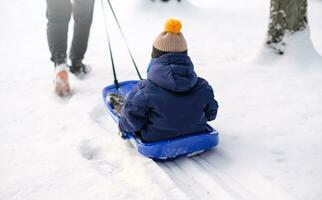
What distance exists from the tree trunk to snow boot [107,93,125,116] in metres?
1.75

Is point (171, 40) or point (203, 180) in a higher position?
point (171, 40)

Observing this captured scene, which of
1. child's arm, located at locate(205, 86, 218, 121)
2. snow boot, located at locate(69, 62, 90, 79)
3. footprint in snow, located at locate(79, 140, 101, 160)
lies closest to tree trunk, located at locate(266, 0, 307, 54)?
child's arm, located at locate(205, 86, 218, 121)

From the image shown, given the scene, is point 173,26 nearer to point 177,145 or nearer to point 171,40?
point 171,40

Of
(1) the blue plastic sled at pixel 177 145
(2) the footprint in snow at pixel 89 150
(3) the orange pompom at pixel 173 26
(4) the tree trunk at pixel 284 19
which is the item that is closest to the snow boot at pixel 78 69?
(2) the footprint in snow at pixel 89 150

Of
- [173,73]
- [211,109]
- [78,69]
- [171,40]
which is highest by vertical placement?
[171,40]

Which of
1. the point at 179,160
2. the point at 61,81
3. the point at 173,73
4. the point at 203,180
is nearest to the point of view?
the point at 203,180

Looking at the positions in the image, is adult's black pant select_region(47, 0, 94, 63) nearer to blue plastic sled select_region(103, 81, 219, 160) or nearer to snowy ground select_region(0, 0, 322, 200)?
snowy ground select_region(0, 0, 322, 200)

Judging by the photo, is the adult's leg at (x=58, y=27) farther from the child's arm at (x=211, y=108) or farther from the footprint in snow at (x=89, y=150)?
the child's arm at (x=211, y=108)

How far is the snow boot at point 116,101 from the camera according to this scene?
10.1 ft

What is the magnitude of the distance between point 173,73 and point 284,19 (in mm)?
1999

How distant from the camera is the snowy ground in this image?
7.54 ft

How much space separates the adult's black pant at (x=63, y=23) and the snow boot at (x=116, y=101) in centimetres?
63

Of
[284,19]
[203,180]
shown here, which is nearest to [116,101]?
[203,180]

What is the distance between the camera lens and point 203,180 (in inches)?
93.2
